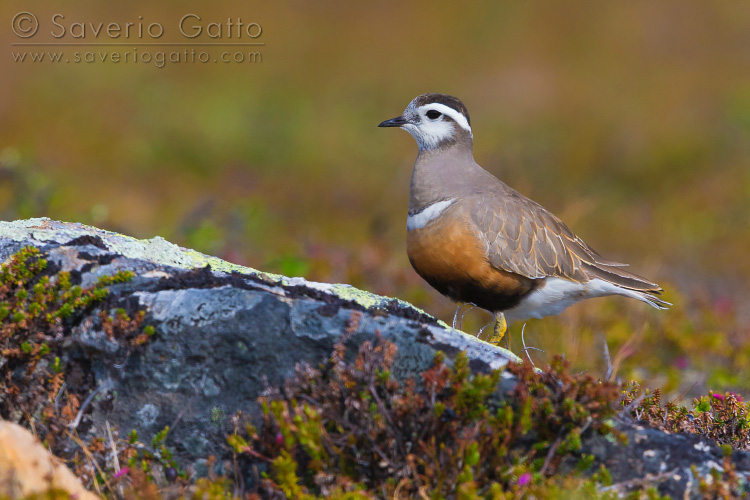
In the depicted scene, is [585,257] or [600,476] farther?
[585,257]

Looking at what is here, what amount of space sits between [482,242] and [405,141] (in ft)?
40.2

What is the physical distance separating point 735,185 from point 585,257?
1005 cm

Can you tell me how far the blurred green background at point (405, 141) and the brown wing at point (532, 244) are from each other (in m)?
1.60

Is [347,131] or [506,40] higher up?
[506,40]

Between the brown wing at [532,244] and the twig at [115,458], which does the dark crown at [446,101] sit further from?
the twig at [115,458]

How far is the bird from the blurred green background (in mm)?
1721

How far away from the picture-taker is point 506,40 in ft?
69.2

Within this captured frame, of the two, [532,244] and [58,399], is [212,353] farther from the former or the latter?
[532,244]

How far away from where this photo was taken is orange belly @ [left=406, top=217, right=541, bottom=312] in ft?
18.4

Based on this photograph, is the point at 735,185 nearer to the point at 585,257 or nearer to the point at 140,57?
the point at 585,257

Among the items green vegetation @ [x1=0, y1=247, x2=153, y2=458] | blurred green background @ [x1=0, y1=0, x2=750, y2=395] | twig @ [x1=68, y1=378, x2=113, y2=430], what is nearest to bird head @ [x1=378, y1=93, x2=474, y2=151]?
blurred green background @ [x1=0, y1=0, x2=750, y2=395]

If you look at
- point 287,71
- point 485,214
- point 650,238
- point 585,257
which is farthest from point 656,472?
point 287,71

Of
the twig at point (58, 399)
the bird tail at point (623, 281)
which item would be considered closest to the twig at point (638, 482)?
the twig at point (58, 399)

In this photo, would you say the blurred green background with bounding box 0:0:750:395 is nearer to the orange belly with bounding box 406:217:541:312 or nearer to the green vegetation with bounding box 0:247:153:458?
the orange belly with bounding box 406:217:541:312
